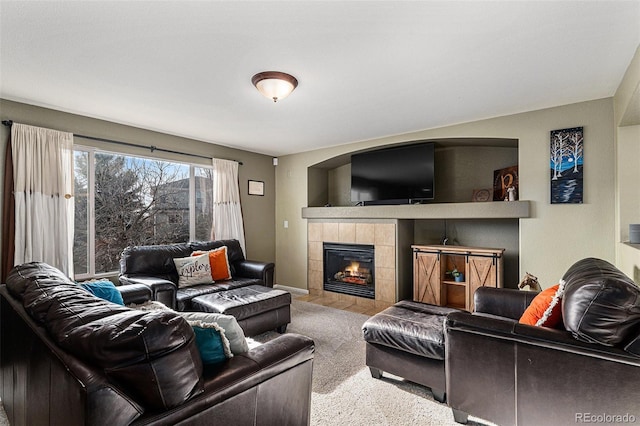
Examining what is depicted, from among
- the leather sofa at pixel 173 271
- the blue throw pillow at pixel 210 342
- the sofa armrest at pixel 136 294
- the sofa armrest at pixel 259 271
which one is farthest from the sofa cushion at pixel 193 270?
the blue throw pillow at pixel 210 342

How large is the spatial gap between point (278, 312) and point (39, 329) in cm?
232

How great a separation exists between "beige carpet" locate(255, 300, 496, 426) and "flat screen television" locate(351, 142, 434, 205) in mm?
2088

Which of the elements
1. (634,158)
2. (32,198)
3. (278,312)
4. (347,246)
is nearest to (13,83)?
(32,198)

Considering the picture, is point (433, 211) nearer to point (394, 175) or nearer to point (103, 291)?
point (394, 175)

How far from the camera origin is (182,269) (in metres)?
3.79

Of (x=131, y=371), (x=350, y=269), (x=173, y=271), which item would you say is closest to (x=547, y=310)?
(x=131, y=371)

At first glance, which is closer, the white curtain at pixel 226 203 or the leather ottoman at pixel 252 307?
the leather ottoman at pixel 252 307

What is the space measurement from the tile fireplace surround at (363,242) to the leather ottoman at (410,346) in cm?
188

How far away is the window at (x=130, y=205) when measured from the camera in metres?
3.73

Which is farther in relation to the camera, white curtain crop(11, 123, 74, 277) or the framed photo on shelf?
the framed photo on shelf

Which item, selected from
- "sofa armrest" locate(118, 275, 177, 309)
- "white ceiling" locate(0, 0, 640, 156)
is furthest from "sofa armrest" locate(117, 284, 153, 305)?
"white ceiling" locate(0, 0, 640, 156)

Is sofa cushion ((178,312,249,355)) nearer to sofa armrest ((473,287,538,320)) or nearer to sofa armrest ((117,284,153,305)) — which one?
sofa armrest ((117,284,153,305))

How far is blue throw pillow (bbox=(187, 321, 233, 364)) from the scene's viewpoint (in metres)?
1.33

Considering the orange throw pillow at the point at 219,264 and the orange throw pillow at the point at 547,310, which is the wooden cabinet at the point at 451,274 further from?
the orange throw pillow at the point at 219,264
